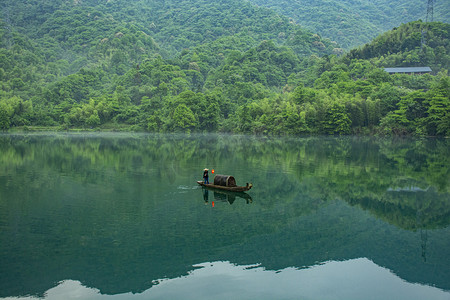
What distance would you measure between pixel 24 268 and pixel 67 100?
125954 mm

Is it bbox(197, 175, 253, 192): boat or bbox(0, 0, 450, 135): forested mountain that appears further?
bbox(0, 0, 450, 135): forested mountain

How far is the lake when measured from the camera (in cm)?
1061

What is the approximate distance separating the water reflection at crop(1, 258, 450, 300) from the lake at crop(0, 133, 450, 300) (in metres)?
0.03

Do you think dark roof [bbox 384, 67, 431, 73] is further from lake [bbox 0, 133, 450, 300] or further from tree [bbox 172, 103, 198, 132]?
lake [bbox 0, 133, 450, 300]

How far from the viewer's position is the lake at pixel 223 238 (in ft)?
34.8

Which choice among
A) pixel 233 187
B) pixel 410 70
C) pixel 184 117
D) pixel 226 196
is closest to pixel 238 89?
pixel 184 117

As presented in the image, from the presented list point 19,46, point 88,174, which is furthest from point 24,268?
point 19,46

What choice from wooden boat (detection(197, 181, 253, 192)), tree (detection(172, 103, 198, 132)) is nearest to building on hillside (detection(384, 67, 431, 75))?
tree (detection(172, 103, 198, 132))

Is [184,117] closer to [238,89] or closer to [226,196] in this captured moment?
[238,89]

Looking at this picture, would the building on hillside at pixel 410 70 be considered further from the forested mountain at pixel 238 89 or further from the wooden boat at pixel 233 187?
the wooden boat at pixel 233 187

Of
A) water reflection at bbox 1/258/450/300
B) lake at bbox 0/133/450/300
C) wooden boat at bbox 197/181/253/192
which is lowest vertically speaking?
water reflection at bbox 1/258/450/300

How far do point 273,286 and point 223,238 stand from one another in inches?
147

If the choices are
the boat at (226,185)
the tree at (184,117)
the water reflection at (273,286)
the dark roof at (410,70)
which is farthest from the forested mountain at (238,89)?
the water reflection at (273,286)

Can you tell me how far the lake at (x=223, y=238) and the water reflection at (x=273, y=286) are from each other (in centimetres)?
3
